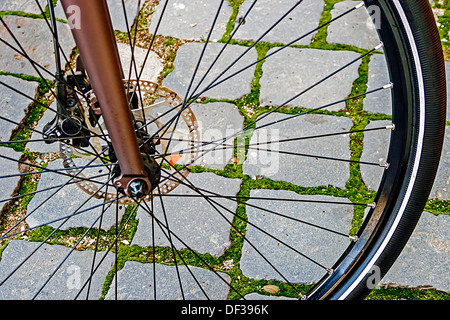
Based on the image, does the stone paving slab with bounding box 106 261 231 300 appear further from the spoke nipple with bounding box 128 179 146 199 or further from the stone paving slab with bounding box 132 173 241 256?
the spoke nipple with bounding box 128 179 146 199

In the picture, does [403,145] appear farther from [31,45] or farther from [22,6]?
[22,6]

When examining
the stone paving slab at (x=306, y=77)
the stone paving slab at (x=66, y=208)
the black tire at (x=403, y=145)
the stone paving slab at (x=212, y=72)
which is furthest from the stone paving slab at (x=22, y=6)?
the black tire at (x=403, y=145)

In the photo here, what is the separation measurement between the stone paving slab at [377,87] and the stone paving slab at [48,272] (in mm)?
1294

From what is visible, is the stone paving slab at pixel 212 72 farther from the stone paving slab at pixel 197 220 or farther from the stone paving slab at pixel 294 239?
the stone paving slab at pixel 294 239

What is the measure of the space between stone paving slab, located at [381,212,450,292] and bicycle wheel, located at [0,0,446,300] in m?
0.21

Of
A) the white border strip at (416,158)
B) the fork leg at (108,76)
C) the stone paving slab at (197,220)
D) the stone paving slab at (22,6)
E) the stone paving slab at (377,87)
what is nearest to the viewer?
the fork leg at (108,76)

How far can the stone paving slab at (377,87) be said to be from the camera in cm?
246

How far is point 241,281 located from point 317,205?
45 centimetres

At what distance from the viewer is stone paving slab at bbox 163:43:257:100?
2551 mm

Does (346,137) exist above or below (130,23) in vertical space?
below

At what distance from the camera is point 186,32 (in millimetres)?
2799

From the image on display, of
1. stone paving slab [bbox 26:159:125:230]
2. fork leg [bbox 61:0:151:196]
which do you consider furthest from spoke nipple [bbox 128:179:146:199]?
stone paving slab [bbox 26:159:125:230]
